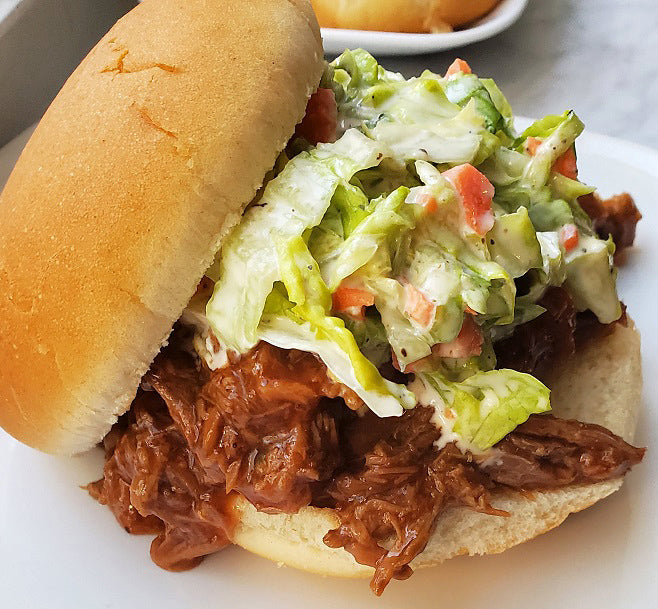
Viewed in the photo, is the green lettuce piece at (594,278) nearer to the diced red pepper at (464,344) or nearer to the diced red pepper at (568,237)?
the diced red pepper at (568,237)

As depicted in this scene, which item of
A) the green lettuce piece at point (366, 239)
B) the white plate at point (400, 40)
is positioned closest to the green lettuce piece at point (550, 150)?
the green lettuce piece at point (366, 239)

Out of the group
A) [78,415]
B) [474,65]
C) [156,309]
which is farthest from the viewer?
[474,65]

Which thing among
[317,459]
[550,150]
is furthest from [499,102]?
[317,459]

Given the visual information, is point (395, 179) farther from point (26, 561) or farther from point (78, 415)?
point (26, 561)

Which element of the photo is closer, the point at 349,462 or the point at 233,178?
the point at 233,178

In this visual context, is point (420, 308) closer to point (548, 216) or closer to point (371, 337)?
point (371, 337)

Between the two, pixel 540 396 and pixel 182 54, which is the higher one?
pixel 182 54

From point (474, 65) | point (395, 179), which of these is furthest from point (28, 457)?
point (474, 65)
